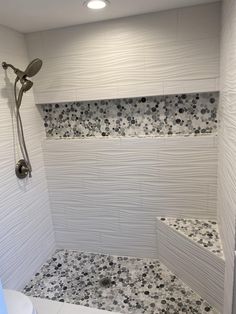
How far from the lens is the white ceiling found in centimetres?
125

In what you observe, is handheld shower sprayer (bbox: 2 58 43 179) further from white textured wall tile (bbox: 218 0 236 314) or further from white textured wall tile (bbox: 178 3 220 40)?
white textured wall tile (bbox: 218 0 236 314)

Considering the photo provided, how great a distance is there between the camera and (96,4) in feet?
4.25

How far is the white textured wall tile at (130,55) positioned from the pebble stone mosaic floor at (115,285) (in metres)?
1.30

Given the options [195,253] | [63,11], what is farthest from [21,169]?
[195,253]

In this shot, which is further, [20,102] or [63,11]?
[20,102]

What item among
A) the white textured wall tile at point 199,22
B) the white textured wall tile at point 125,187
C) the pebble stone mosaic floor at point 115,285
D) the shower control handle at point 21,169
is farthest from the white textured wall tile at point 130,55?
the pebble stone mosaic floor at point 115,285

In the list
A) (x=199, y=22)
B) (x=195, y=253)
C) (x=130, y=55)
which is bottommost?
(x=195, y=253)

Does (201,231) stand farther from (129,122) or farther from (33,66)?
(33,66)

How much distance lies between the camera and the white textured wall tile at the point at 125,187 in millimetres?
1696

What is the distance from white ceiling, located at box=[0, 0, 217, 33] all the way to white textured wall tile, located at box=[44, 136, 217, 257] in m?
0.81

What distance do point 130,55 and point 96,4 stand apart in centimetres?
40

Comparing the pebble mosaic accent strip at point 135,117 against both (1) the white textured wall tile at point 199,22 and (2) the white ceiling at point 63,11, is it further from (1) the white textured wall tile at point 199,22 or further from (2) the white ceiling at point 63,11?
(2) the white ceiling at point 63,11

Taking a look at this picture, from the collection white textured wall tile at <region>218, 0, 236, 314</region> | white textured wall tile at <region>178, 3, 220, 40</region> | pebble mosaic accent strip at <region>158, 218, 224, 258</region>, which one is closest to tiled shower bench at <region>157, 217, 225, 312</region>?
pebble mosaic accent strip at <region>158, 218, 224, 258</region>

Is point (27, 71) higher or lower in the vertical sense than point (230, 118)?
higher
